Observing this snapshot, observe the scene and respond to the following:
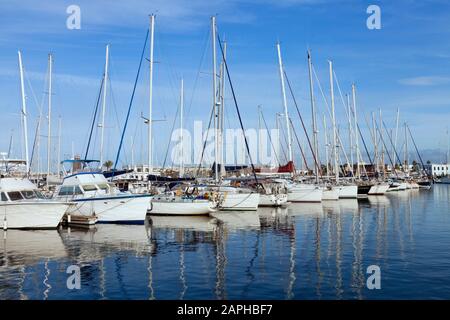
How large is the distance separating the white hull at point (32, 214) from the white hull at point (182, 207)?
1004 cm

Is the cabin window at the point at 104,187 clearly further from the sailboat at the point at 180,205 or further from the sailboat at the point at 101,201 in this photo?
the sailboat at the point at 180,205

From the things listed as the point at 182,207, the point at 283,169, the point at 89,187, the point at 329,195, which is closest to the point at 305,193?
the point at 329,195

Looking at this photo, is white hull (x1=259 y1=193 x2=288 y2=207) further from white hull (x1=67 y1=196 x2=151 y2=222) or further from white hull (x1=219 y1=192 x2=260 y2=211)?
white hull (x1=67 y1=196 x2=151 y2=222)

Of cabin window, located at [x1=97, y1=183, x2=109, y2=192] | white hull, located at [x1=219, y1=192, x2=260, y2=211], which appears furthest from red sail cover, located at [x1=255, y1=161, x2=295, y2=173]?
cabin window, located at [x1=97, y1=183, x2=109, y2=192]

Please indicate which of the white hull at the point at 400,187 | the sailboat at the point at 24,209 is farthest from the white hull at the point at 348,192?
the sailboat at the point at 24,209

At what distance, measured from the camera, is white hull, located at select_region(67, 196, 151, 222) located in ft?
105

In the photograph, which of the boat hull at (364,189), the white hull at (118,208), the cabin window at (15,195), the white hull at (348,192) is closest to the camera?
the cabin window at (15,195)

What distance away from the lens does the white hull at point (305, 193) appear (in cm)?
5338

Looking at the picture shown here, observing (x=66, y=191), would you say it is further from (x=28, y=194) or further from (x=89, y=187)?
(x=28, y=194)

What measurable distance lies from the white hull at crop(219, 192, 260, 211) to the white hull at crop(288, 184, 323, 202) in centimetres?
1287

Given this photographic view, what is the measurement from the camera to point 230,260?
768 inches
